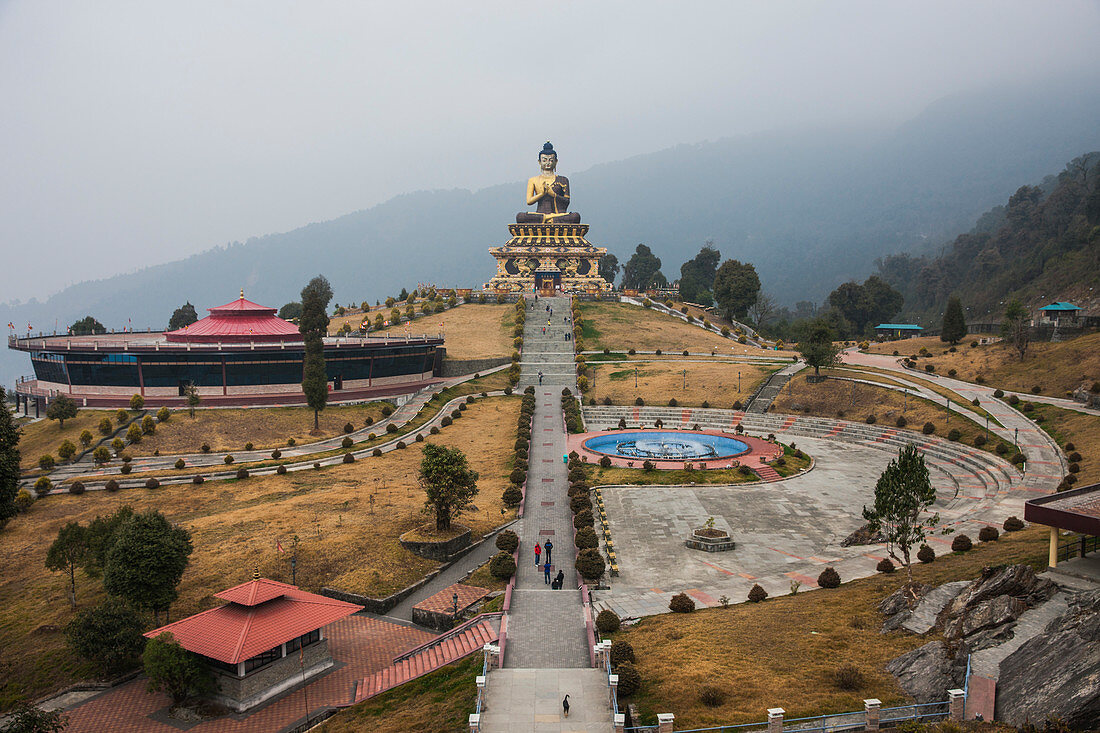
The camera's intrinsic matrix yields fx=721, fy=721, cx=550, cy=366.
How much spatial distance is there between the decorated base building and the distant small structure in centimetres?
3417

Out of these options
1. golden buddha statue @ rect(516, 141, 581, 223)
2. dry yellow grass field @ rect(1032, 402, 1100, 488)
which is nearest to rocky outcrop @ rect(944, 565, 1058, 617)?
dry yellow grass field @ rect(1032, 402, 1100, 488)

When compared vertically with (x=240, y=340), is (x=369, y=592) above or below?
below

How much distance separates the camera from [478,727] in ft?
53.5

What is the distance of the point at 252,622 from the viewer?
21859 millimetres

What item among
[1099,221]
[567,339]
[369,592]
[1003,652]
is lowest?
[369,592]

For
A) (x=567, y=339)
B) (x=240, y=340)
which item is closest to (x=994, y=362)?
(x=567, y=339)

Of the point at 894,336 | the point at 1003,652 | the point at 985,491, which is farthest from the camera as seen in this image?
the point at 894,336

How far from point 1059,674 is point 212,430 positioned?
153 ft

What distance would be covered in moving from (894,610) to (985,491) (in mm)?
19390

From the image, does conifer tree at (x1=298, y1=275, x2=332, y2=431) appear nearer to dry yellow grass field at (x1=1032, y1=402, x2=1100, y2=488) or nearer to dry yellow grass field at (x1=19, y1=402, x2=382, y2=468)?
dry yellow grass field at (x1=19, y1=402, x2=382, y2=468)

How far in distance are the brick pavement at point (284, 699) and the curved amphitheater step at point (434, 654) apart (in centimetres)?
67

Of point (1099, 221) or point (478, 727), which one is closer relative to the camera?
point (478, 727)

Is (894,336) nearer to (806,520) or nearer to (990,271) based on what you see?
(990,271)

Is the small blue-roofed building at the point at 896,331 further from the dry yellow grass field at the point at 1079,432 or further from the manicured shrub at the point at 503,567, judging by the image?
the manicured shrub at the point at 503,567
